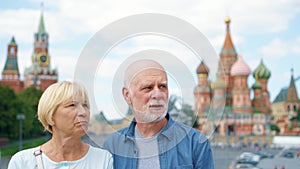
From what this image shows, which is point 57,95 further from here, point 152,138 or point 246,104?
point 246,104

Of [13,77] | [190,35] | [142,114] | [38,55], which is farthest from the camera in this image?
[38,55]

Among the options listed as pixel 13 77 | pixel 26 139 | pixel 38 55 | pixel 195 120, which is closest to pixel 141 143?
pixel 195 120

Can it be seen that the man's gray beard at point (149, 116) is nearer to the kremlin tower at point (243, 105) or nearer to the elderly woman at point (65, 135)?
the elderly woman at point (65, 135)

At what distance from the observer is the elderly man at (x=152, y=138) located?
1.27 m

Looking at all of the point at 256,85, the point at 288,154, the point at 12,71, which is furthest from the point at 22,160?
the point at 12,71

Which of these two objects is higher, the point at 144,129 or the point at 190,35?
the point at 190,35

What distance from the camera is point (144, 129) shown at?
1374mm

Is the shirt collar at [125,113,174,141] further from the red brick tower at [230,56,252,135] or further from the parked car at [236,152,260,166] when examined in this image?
the red brick tower at [230,56,252,135]

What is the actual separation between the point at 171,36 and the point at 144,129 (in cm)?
31

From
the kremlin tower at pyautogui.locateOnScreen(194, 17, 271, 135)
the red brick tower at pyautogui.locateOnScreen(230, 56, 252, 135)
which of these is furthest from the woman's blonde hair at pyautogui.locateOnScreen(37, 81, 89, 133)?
the red brick tower at pyautogui.locateOnScreen(230, 56, 252, 135)

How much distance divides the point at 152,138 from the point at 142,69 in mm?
225

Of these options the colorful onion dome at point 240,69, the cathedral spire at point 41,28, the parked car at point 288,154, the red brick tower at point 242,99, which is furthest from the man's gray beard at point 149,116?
the cathedral spire at point 41,28

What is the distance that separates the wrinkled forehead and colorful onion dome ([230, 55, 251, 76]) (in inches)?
1334

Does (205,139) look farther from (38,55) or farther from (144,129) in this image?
(38,55)
